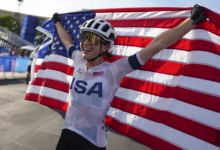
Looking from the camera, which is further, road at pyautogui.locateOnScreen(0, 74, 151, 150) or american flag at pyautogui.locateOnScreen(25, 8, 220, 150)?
road at pyautogui.locateOnScreen(0, 74, 151, 150)

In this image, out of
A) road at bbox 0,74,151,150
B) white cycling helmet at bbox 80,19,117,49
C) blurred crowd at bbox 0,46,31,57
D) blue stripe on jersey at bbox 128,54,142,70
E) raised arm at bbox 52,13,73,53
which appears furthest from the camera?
blurred crowd at bbox 0,46,31,57

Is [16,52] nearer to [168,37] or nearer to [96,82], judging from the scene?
[96,82]

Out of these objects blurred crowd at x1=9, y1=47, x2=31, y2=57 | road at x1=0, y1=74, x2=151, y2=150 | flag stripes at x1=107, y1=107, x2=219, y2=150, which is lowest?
road at x1=0, y1=74, x2=151, y2=150

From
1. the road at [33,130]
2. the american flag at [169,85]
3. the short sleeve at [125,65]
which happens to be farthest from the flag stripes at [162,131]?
the road at [33,130]

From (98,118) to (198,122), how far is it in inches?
52.5

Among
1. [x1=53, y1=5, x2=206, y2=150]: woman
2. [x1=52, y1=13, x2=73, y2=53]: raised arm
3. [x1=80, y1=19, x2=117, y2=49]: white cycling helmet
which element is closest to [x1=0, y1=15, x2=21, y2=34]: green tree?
[x1=52, y1=13, x2=73, y2=53]: raised arm

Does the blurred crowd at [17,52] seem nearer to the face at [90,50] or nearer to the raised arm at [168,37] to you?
the face at [90,50]

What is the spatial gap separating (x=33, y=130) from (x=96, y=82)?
11.3ft

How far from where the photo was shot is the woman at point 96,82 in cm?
204

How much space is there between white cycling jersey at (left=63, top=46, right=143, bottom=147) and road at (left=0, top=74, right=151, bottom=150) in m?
2.23

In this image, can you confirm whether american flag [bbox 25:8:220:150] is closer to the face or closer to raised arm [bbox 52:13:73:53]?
raised arm [bbox 52:13:73:53]

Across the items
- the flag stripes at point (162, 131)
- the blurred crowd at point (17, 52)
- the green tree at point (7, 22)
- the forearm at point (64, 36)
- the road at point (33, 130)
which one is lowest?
the road at point (33, 130)

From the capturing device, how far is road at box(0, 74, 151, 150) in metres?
3.87

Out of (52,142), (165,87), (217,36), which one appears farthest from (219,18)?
(52,142)
